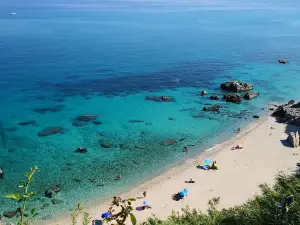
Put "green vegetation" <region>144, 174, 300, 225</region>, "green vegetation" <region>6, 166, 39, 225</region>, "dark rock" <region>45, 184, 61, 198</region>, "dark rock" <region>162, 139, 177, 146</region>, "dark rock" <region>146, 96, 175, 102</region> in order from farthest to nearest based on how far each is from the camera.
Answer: "dark rock" <region>146, 96, 175, 102</region>, "dark rock" <region>162, 139, 177, 146</region>, "dark rock" <region>45, 184, 61, 198</region>, "green vegetation" <region>144, 174, 300, 225</region>, "green vegetation" <region>6, 166, 39, 225</region>

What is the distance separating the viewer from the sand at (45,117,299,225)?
32.2 metres

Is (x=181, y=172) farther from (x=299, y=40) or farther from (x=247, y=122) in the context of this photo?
(x=299, y=40)

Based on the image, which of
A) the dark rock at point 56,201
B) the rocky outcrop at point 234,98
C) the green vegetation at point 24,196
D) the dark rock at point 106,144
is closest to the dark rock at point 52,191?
the dark rock at point 56,201

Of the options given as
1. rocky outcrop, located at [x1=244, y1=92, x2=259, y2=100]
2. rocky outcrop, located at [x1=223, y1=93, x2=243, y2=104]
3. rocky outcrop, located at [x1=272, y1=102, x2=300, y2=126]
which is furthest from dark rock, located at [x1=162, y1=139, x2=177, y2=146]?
rocky outcrop, located at [x1=244, y1=92, x2=259, y2=100]

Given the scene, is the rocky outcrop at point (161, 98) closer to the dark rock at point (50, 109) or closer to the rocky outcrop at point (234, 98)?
the rocky outcrop at point (234, 98)

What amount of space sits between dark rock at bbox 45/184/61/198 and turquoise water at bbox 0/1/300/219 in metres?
0.55

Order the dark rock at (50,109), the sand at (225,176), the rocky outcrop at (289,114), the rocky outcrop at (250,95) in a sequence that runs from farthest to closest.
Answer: the rocky outcrop at (250,95) → the dark rock at (50,109) → the rocky outcrop at (289,114) → the sand at (225,176)

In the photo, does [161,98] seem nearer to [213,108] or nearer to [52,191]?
[213,108]

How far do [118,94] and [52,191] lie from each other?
3262 cm

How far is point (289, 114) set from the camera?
50781 mm

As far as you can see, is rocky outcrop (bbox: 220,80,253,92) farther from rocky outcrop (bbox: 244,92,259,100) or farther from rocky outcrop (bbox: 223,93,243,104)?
rocky outcrop (bbox: 223,93,243,104)

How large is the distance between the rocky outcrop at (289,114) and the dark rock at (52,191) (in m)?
34.6

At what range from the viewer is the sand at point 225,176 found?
106 ft

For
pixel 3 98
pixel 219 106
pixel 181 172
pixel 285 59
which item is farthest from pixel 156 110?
pixel 285 59
